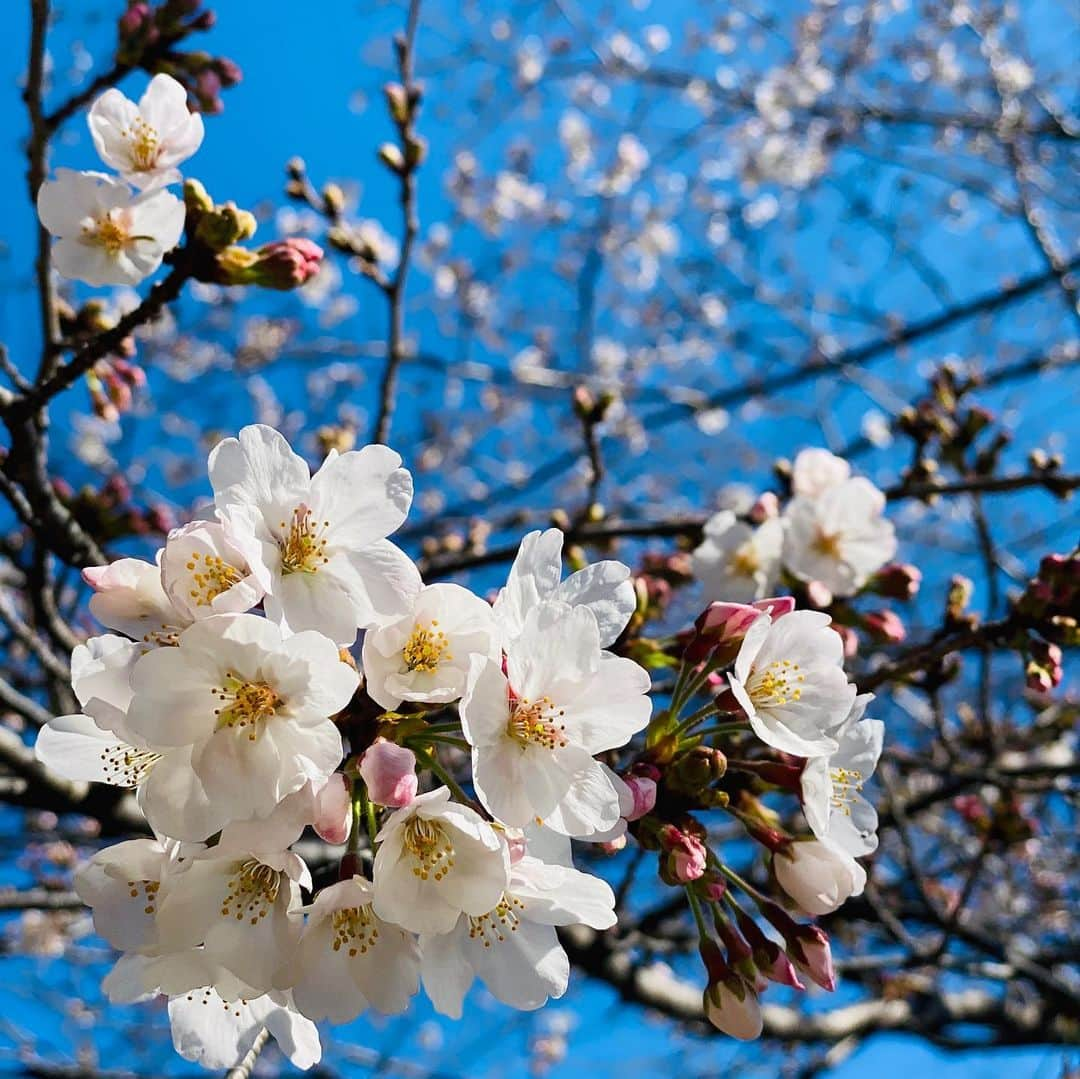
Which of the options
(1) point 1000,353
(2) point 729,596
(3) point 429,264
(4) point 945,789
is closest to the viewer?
(2) point 729,596

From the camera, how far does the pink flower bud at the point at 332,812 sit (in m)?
1.05

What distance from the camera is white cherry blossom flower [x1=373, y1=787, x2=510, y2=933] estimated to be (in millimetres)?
1064

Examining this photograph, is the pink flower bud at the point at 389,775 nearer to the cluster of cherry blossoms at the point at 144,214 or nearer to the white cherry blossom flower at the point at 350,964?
the white cherry blossom flower at the point at 350,964

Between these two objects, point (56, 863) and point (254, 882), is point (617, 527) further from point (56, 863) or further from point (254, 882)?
point (56, 863)

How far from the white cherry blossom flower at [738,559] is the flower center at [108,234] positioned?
1.37m

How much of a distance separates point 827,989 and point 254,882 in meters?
0.82

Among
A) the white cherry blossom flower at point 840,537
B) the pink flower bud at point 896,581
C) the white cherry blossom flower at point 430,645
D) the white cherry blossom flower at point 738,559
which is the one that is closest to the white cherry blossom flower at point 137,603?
the white cherry blossom flower at point 430,645

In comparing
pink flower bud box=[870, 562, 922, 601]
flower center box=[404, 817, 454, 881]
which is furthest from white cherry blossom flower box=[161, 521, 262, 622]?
pink flower bud box=[870, 562, 922, 601]

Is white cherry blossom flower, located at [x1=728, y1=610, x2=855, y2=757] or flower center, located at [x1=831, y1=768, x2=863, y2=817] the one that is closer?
white cherry blossom flower, located at [x1=728, y1=610, x2=855, y2=757]

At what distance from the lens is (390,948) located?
45.5 inches

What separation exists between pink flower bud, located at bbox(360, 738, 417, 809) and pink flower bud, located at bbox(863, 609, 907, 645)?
4.12 feet

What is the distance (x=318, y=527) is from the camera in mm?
1254

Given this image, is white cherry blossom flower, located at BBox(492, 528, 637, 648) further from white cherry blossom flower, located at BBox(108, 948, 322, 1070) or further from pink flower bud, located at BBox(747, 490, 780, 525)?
pink flower bud, located at BBox(747, 490, 780, 525)

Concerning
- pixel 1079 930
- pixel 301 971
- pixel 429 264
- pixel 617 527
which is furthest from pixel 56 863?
pixel 429 264
